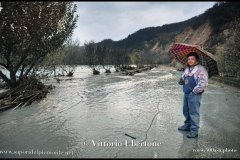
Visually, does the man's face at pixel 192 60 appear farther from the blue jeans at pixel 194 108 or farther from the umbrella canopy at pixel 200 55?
the blue jeans at pixel 194 108

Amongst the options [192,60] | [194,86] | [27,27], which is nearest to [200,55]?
[192,60]

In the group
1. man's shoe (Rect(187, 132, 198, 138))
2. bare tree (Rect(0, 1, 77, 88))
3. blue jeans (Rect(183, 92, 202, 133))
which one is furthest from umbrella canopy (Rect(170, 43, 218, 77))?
bare tree (Rect(0, 1, 77, 88))

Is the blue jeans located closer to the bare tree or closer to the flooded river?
the flooded river

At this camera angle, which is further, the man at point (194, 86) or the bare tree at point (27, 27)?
the bare tree at point (27, 27)

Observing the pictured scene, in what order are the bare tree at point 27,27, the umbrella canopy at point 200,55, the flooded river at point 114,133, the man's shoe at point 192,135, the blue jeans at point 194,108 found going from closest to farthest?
1. the flooded river at point 114,133
2. the blue jeans at point 194,108
3. the man's shoe at point 192,135
4. the umbrella canopy at point 200,55
5. the bare tree at point 27,27

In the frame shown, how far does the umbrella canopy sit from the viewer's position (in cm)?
709

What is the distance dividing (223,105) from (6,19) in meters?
11.6

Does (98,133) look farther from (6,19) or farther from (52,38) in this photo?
(52,38)

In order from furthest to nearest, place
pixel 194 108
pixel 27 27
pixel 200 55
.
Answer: pixel 27 27
pixel 200 55
pixel 194 108

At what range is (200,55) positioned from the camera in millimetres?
7438

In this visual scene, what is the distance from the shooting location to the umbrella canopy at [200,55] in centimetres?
709

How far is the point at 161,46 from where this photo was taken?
612 feet

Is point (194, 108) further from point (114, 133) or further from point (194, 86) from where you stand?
point (114, 133)

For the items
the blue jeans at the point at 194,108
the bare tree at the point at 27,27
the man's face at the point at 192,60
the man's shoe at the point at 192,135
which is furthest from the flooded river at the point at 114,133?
the bare tree at the point at 27,27
